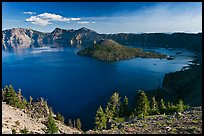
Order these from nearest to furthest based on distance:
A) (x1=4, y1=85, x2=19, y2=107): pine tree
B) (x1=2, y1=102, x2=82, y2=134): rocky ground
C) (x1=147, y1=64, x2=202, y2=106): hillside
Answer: (x1=2, y1=102, x2=82, y2=134): rocky ground
(x1=4, y1=85, x2=19, y2=107): pine tree
(x1=147, y1=64, x2=202, y2=106): hillside

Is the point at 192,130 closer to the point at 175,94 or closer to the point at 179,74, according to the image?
the point at 175,94

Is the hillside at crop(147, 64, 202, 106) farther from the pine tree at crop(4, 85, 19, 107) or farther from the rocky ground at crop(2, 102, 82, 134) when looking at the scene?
the rocky ground at crop(2, 102, 82, 134)

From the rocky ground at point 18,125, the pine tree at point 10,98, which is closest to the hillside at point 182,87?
the pine tree at point 10,98

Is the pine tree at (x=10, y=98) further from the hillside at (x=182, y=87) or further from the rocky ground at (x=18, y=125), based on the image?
the hillside at (x=182, y=87)

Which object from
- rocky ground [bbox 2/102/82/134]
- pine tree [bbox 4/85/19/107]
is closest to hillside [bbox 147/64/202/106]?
pine tree [bbox 4/85/19/107]

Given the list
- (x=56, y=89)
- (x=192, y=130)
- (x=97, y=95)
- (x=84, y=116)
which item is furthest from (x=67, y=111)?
(x=192, y=130)

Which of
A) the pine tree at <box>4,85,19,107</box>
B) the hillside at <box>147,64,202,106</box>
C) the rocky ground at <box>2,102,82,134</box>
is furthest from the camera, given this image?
the hillside at <box>147,64,202,106</box>

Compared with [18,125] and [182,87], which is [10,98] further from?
[182,87]

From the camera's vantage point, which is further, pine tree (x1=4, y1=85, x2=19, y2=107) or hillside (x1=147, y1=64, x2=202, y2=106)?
hillside (x1=147, y1=64, x2=202, y2=106)

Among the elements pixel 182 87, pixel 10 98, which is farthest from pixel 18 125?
pixel 182 87

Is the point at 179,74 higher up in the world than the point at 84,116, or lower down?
higher up

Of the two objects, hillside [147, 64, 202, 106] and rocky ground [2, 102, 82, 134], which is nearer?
rocky ground [2, 102, 82, 134]
